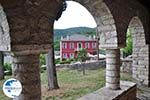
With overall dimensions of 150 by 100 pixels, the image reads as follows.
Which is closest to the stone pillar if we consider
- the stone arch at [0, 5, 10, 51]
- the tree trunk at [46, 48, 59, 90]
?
the tree trunk at [46, 48, 59, 90]

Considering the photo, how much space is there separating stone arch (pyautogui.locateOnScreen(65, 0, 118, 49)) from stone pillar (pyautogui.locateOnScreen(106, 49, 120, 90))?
0.71 feet

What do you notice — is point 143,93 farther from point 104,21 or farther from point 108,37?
point 104,21

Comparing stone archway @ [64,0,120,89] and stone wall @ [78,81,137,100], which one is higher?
stone archway @ [64,0,120,89]

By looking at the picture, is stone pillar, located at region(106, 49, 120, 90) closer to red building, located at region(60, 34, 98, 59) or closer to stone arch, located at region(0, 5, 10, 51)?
stone arch, located at region(0, 5, 10, 51)

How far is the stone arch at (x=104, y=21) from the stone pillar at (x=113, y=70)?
0.71ft

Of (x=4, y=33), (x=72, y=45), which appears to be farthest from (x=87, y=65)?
(x=72, y=45)

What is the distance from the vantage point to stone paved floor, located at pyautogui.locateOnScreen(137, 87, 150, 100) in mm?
5489

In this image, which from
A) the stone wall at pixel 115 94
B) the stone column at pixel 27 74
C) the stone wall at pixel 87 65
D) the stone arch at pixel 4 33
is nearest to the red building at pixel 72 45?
the stone wall at pixel 87 65

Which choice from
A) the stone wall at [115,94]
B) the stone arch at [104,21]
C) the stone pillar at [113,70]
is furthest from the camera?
the stone pillar at [113,70]

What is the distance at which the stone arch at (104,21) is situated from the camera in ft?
13.6

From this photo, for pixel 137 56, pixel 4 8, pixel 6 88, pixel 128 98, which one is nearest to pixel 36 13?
pixel 4 8

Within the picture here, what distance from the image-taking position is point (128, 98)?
466 centimetres

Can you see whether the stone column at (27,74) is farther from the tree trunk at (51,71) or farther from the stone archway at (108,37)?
the tree trunk at (51,71)

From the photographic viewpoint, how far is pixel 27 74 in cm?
237
